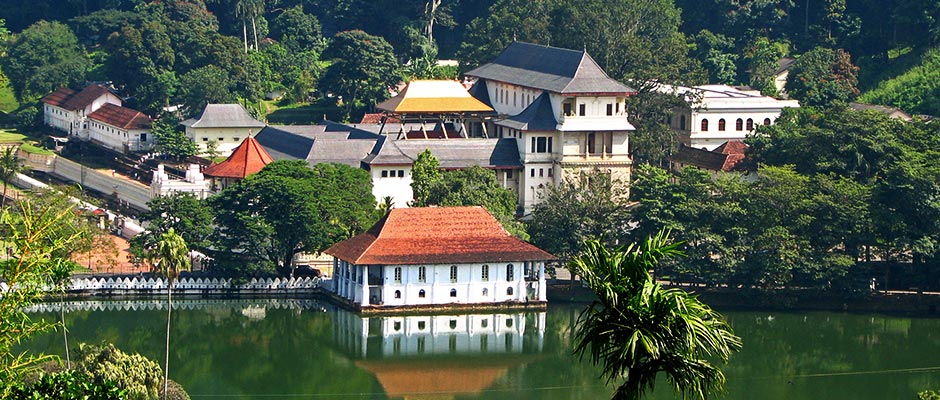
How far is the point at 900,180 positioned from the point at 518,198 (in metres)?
13.2

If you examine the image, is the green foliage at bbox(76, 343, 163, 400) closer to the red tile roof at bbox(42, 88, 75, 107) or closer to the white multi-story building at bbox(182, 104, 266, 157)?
the white multi-story building at bbox(182, 104, 266, 157)

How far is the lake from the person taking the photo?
43.3 meters

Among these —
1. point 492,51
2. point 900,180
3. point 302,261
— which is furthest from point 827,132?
point 492,51

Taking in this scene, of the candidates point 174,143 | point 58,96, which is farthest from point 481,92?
point 58,96

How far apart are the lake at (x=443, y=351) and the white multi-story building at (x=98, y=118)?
2196cm

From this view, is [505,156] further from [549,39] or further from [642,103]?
[549,39]

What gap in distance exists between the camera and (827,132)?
2226 inches

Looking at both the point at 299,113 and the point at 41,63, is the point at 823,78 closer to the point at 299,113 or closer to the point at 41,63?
the point at 299,113

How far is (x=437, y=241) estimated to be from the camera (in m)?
50.2

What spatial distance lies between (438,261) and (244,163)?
11784 millimetres

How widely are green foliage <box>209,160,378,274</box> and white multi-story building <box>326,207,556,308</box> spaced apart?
54.4 inches

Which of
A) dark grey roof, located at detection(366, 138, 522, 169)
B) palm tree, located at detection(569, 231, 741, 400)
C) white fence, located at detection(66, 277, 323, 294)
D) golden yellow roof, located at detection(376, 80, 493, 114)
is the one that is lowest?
white fence, located at detection(66, 277, 323, 294)

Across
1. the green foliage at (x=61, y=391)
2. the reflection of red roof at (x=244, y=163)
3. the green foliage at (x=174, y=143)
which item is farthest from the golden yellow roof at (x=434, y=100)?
the green foliage at (x=61, y=391)

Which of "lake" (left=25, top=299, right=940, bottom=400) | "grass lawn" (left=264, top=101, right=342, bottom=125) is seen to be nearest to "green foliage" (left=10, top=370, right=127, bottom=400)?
"lake" (left=25, top=299, right=940, bottom=400)
